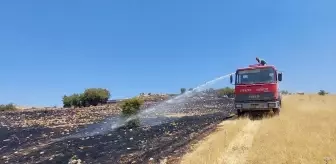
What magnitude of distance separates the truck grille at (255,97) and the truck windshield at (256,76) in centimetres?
78

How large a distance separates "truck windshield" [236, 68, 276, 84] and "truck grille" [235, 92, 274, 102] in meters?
0.78

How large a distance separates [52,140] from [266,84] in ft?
40.8

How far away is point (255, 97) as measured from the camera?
2042cm

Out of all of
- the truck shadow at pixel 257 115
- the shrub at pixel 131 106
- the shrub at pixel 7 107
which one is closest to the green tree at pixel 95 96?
the shrub at pixel 7 107

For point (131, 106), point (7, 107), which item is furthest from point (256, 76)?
point (7, 107)

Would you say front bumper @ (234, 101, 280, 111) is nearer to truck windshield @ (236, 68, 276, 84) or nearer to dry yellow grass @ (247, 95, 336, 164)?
truck windshield @ (236, 68, 276, 84)

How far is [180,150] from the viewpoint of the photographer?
12703mm

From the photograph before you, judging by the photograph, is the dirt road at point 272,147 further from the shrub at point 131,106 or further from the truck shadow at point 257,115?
the shrub at point 131,106

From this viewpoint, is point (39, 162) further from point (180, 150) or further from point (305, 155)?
point (305, 155)

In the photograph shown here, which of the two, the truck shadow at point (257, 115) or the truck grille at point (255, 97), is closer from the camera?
the truck grille at point (255, 97)

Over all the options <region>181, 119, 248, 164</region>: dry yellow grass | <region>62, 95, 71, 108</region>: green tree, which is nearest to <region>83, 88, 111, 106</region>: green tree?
<region>62, 95, 71, 108</region>: green tree

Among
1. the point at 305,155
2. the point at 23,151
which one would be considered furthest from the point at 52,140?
the point at 305,155

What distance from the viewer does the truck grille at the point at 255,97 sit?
2020 cm

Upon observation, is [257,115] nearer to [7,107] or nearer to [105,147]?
[105,147]
